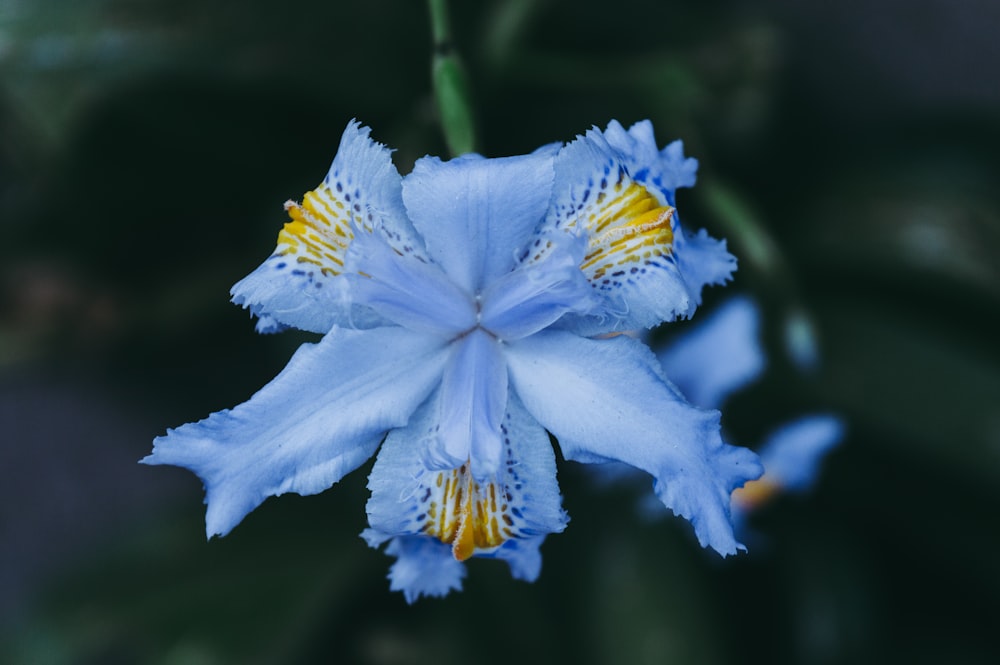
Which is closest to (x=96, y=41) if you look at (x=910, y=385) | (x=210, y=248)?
(x=210, y=248)

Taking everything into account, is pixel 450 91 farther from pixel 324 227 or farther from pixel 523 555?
pixel 523 555

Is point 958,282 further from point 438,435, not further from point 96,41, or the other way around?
point 96,41

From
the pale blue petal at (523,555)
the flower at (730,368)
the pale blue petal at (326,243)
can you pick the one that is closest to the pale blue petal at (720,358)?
the flower at (730,368)

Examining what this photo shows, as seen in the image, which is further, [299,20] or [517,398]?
[299,20]

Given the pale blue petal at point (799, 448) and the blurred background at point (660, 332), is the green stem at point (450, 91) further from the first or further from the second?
the pale blue petal at point (799, 448)

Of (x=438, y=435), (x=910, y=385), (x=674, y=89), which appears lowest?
(x=438, y=435)

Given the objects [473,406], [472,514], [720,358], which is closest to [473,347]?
[473,406]
